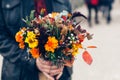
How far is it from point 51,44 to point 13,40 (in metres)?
0.45

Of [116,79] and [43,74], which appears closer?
[43,74]

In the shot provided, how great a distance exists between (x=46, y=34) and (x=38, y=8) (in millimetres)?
324

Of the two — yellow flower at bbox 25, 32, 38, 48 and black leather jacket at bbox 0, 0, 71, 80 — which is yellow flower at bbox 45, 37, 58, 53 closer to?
yellow flower at bbox 25, 32, 38, 48

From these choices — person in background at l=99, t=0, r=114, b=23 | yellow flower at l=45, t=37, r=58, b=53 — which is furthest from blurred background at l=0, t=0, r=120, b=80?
yellow flower at l=45, t=37, r=58, b=53

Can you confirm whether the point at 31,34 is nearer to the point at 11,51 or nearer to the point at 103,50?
the point at 11,51

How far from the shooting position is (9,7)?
425 centimetres

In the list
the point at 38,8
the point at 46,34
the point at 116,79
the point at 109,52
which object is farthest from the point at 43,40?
the point at 109,52

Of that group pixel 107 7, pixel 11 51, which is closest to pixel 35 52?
pixel 11 51

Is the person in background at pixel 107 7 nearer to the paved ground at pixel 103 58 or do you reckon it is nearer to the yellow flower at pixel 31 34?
the paved ground at pixel 103 58

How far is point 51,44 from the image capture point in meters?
3.96

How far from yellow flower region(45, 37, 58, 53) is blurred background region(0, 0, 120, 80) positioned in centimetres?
433

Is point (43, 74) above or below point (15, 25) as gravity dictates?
below

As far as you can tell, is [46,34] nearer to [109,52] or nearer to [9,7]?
[9,7]

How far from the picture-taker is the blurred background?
32.1 feet
